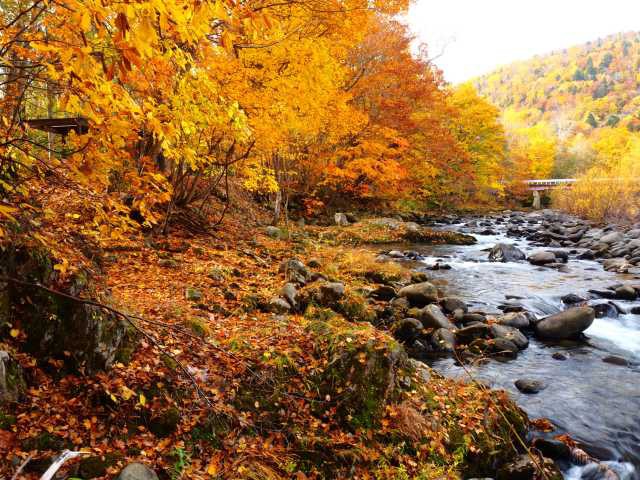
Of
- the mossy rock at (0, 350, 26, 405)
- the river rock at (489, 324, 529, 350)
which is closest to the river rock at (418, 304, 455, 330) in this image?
the river rock at (489, 324, 529, 350)

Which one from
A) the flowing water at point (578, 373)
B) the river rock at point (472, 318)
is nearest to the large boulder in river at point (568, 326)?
the flowing water at point (578, 373)

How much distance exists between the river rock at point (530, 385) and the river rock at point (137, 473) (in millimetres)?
5252

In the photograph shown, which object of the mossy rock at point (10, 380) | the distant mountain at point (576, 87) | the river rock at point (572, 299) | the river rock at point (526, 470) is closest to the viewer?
the mossy rock at point (10, 380)

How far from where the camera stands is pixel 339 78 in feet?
47.5

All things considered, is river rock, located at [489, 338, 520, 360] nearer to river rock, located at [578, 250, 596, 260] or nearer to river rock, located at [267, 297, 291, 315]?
river rock, located at [267, 297, 291, 315]

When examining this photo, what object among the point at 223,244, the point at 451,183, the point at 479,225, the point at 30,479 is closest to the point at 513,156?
the point at 451,183

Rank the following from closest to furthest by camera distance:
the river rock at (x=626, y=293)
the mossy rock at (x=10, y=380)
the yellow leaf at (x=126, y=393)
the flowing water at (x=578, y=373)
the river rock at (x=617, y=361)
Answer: the mossy rock at (x=10, y=380) → the yellow leaf at (x=126, y=393) → the flowing water at (x=578, y=373) → the river rock at (x=617, y=361) → the river rock at (x=626, y=293)

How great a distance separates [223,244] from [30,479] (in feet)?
25.9

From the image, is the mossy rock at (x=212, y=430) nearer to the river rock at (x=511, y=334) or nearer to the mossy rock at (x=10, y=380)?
the mossy rock at (x=10, y=380)

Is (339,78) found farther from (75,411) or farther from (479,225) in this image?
(479,225)

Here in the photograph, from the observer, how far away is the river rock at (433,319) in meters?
7.77

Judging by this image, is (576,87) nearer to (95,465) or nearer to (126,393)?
(126,393)

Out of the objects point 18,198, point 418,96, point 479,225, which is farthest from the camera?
point 479,225

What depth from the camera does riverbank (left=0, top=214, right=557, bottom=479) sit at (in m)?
3.26
